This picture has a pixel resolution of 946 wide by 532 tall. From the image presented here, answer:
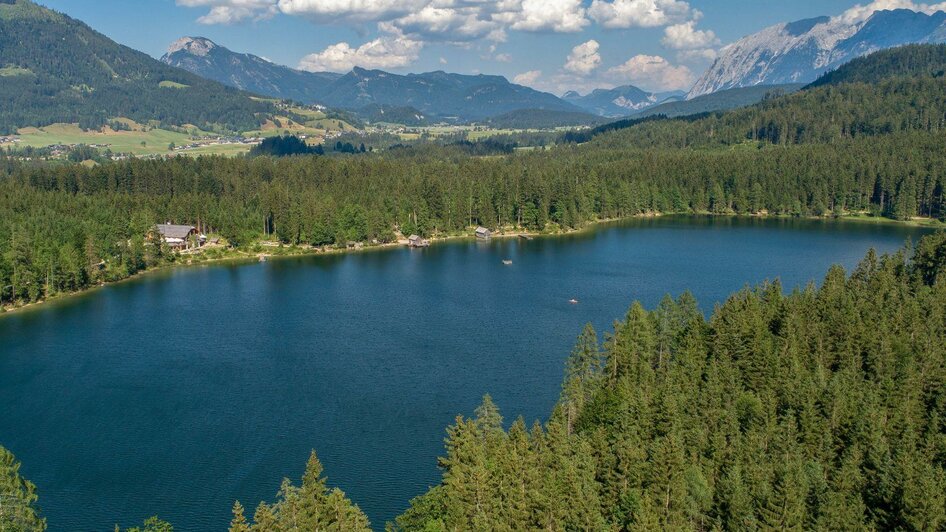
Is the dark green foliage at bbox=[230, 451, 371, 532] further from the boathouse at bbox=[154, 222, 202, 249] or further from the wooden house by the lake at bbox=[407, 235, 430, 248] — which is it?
the wooden house by the lake at bbox=[407, 235, 430, 248]

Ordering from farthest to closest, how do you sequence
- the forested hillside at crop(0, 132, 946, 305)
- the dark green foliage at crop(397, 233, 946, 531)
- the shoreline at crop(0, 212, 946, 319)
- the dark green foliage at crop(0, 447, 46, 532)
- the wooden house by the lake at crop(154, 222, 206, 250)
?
the wooden house by the lake at crop(154, 222, 206, 250) → the forested hillside at crop(0, 132, 946, 305) → the shoreline at crop(0, 212, 946, 319) → the dark green foliage at crop(397, 233, 946, 531) → the dark green foliage at crop(0, 447, 46, 532)

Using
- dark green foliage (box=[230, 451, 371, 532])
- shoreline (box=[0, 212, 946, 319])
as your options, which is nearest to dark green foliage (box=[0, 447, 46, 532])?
dark green foliage (box=[230, 451, 371, 532])

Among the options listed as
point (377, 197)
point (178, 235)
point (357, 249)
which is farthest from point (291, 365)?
point (377, 197)

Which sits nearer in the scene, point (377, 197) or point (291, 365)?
point (291, 365)

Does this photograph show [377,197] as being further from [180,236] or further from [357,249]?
[180,236]

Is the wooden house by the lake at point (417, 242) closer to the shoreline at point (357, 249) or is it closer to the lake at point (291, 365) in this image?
the shoreline at point (357, 249)

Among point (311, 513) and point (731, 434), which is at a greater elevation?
point (731, 434)

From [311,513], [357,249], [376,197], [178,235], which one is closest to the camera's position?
[311,513]
